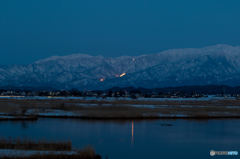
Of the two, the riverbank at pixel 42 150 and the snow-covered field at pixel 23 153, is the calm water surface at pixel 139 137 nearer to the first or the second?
the riverbank at pixel 42 150

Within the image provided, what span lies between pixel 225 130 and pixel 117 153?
14656 mm

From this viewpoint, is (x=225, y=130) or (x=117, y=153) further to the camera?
(x=225, y=130)

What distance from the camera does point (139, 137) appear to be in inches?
1054

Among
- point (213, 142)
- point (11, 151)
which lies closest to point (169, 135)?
point (213, 142)

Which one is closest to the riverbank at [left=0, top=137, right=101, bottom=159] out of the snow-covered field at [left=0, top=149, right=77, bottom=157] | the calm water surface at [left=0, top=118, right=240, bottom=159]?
the snow-covered field at [left=0, top=149, right=77, bottom=157]

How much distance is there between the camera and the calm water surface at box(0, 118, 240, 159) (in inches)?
846

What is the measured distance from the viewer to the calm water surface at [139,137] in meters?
21.5

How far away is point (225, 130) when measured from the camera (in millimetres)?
31422

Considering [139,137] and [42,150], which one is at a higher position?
[42,150]

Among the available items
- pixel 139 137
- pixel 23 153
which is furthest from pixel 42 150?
pixel 139 137

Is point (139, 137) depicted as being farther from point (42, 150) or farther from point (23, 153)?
point (23, 153)

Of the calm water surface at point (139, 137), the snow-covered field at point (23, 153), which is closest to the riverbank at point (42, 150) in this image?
the snow-covered field at point (23, 153)

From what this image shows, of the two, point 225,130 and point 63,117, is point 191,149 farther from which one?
point 63,117

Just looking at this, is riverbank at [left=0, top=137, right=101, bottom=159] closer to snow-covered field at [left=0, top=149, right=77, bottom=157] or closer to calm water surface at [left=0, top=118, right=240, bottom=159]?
snow-covered field at [left=0, top=149, right=77, bottom=157]
